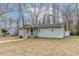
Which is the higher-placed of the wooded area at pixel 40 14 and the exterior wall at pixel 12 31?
the wooded area at pixel 40 14

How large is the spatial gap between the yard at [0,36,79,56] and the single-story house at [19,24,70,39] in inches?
2.9

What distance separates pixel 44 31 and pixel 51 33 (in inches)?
4.7

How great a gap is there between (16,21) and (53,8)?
0.63 meters

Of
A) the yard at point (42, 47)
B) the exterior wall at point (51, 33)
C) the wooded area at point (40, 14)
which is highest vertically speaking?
the wooded area at point (40, 14)

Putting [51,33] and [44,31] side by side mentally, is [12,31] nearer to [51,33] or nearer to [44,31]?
[44,31]

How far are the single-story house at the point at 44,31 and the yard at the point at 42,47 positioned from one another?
7 centimetres

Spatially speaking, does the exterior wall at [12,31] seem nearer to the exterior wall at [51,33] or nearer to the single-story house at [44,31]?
the single-story house at [44,31]

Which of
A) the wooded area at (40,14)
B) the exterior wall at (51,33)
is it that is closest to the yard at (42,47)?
the exterior wall at (51,33)

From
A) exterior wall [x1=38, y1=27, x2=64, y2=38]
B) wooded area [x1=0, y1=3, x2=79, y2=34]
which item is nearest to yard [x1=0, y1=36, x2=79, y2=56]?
exterior wall [x1=38, y1=27, x2=64, y2=38]

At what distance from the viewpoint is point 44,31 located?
530cm

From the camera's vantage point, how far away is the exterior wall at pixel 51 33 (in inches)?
207

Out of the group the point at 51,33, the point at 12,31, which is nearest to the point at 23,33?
the point at 12,31

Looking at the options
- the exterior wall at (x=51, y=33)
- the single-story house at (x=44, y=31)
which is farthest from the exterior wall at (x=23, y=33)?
the exterior wall at (x=51, y=33)

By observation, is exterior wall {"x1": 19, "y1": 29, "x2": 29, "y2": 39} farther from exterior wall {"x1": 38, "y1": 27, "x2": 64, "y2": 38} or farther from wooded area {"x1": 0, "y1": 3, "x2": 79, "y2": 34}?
exterior wall {"x1": 38, "y1": 27, "x2": 64, "y2": 38}
